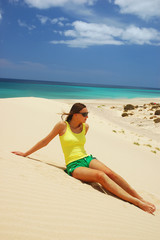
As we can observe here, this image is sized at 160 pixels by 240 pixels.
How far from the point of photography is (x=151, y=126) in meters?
17.4

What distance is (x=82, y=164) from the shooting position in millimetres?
3844

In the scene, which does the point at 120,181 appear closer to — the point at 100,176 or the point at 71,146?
the point at 100,176

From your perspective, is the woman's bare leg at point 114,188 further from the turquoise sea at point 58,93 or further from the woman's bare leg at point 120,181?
the turquoise sea at point 58,93

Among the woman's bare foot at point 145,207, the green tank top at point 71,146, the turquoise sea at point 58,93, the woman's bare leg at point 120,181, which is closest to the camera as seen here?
the woman's bare foot at point 145,207

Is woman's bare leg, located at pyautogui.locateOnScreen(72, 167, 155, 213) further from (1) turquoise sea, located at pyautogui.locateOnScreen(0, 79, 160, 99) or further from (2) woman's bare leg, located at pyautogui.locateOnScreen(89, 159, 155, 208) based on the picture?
(1) turquoise sea, located at pyautogui.locateOnScreen(0, 79, 160, 99)

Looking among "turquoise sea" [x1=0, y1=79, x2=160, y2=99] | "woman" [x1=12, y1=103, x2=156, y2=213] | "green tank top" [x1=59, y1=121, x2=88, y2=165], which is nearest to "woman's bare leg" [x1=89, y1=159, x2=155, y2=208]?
"woman" [x1=12, y1=103, x2=156, y2=213]

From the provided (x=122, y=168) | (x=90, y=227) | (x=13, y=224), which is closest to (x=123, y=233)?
(x=90, y=227)

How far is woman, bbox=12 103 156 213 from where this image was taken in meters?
3.52

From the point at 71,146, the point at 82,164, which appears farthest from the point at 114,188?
the point at 71,146

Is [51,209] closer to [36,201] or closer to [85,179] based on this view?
[36,201]

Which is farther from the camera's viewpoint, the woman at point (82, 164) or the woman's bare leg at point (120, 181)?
the woman's bare leg at point (120, 181)

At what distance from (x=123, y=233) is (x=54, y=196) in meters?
0.92

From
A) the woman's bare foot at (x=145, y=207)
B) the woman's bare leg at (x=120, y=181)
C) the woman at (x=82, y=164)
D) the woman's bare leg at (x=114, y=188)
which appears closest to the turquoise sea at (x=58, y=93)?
the woman at (x=82, y=164)

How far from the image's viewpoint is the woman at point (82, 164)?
352 centimetres
